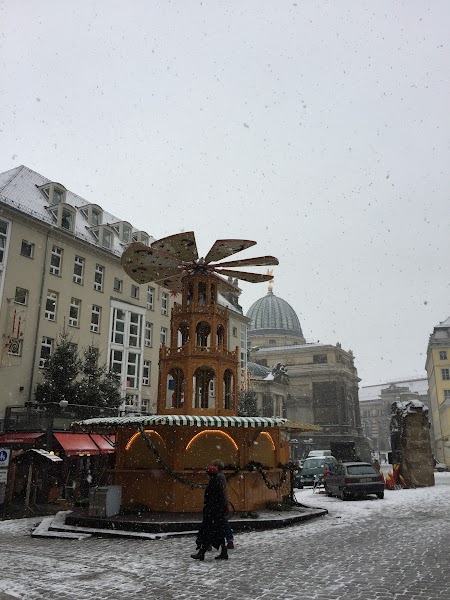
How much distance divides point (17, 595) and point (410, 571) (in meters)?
6.07

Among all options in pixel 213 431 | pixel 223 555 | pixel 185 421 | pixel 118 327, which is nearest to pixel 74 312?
pixel 118 327

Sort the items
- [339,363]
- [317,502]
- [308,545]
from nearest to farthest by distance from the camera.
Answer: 1. [308,545]
2. [317,502]
3. [339,363]

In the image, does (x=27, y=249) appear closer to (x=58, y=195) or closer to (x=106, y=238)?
(x=58, y=195)

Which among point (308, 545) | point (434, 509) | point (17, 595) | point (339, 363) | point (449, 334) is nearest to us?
point (17, 595)

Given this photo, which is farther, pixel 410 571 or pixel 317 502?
pixel 317 502

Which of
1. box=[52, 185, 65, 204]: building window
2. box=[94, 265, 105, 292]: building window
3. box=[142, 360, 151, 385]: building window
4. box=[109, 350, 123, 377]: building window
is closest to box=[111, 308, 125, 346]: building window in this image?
box=[109, 350, 123, 377]: building window

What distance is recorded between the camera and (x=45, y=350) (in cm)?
3139

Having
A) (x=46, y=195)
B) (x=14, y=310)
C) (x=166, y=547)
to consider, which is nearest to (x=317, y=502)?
(x=166, y=547)

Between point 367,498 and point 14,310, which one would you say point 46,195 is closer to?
point 14,310

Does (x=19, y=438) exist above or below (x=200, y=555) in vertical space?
above

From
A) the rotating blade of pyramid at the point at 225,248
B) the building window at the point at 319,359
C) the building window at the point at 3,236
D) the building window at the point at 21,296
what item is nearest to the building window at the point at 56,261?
the building window at the point at 21,296

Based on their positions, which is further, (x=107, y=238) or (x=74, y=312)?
(x=107, y=238)

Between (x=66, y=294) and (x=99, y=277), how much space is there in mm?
3840

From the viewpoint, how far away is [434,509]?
1702cm
